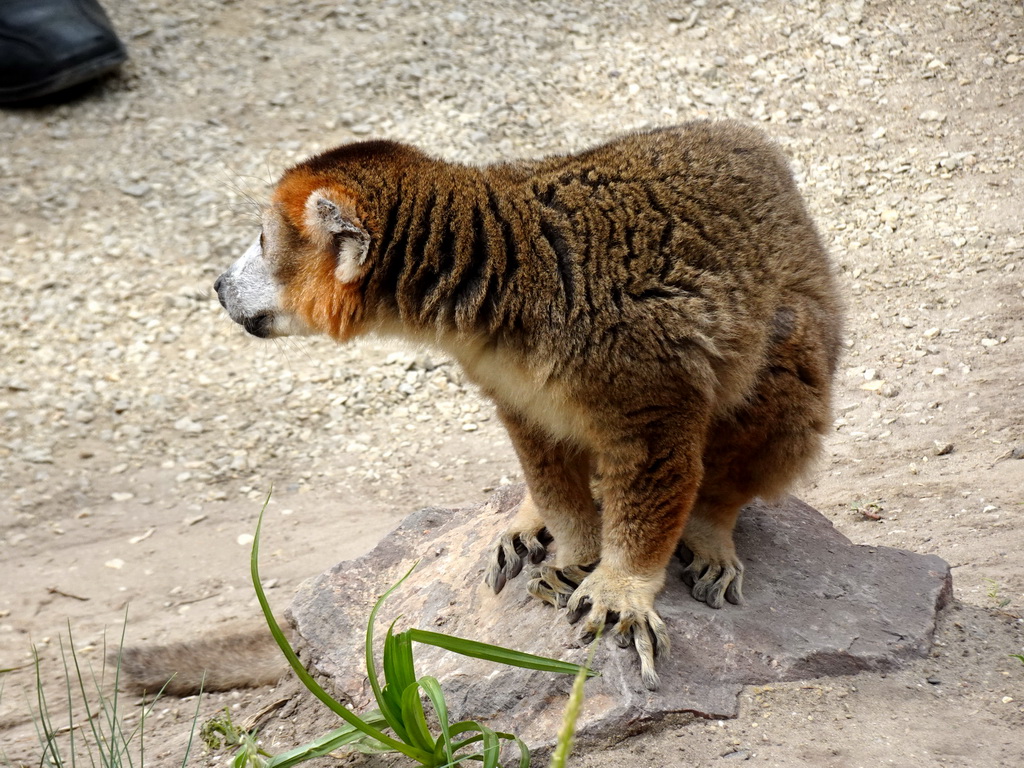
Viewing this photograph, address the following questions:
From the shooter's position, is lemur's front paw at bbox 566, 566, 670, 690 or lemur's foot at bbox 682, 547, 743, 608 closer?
lemur's front paw at bbox 566, 566, 670, 690

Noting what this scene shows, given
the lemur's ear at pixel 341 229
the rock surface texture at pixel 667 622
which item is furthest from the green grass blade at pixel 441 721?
the lemur's ear at pixel 341 229

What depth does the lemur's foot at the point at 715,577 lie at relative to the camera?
444 centimetres

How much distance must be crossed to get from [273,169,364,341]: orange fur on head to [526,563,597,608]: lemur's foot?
50.9 inches

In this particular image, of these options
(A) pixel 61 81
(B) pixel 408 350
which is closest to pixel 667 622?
(B) pixel 408 350

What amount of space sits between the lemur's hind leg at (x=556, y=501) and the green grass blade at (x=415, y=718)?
95cm

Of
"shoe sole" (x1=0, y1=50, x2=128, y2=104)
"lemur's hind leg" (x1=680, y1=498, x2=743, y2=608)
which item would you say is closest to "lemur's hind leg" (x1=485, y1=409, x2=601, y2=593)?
"lemur's hind leg" (x1=680, y1=498, x2=743, y2=608)

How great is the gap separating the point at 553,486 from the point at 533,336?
802 millimetres

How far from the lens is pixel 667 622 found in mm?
4238

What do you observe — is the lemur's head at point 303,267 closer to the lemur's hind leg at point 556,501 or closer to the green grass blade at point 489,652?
the lemur's hind leg at point 556,501

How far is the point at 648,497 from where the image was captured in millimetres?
4035

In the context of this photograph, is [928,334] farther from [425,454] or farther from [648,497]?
[648,497]

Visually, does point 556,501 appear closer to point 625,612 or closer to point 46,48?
point 625,612

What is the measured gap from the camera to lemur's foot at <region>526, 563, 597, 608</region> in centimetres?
443

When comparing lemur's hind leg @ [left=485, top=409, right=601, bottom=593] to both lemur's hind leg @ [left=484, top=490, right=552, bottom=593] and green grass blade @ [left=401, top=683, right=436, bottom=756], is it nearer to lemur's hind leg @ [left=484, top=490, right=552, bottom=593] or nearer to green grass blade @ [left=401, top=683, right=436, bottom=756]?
lemur's hind leg @ [left=484, top=490, right=552, bottom=593]
